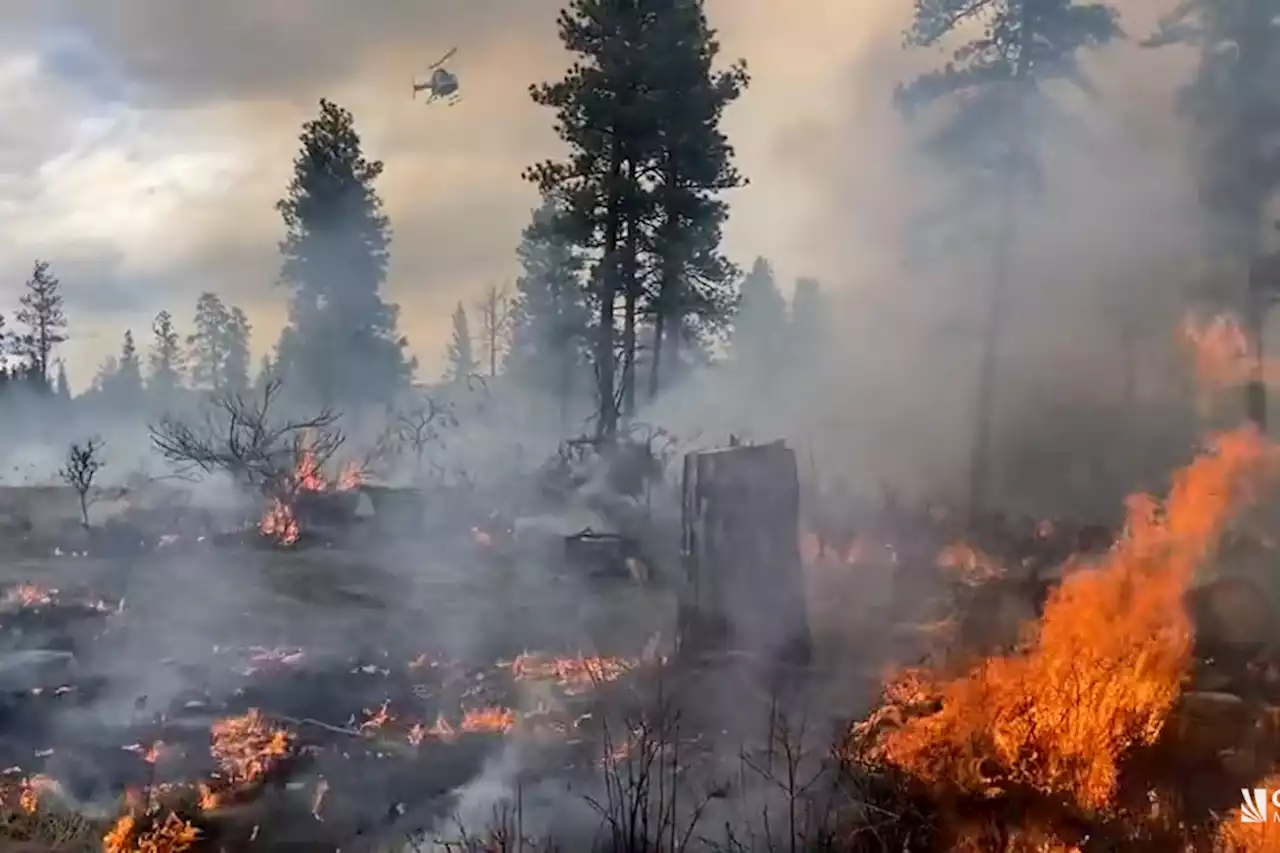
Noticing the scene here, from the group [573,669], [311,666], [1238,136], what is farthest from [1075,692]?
[1238,136]

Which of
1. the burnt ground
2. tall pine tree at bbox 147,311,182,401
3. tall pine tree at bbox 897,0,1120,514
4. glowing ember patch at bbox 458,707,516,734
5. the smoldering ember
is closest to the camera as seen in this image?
the smoldering ember

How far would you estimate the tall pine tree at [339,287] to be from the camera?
1023 centimetres

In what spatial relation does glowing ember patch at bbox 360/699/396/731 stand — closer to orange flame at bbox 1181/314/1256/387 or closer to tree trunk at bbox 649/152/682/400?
tree trunk at bbox 649/152/682/400

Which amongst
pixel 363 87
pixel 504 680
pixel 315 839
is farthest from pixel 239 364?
pixel 315 839

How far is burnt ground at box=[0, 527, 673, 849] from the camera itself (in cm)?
573

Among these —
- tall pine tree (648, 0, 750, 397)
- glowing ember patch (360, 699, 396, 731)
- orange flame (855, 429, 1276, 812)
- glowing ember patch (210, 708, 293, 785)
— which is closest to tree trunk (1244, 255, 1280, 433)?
orange flame (855, 429, 1276, 812)

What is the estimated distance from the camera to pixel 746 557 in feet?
21.5

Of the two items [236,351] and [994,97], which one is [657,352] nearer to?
[994,97]

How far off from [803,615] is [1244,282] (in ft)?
15.8

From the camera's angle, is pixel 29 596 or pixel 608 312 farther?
pixel 608 312

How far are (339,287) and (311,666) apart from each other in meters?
5.44

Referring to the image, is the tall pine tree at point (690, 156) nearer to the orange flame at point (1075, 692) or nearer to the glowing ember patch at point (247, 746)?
the orange flame at point (1075, 692)

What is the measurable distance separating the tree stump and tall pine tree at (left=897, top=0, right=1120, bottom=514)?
2.95 m

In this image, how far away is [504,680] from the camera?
6918 millimetres
